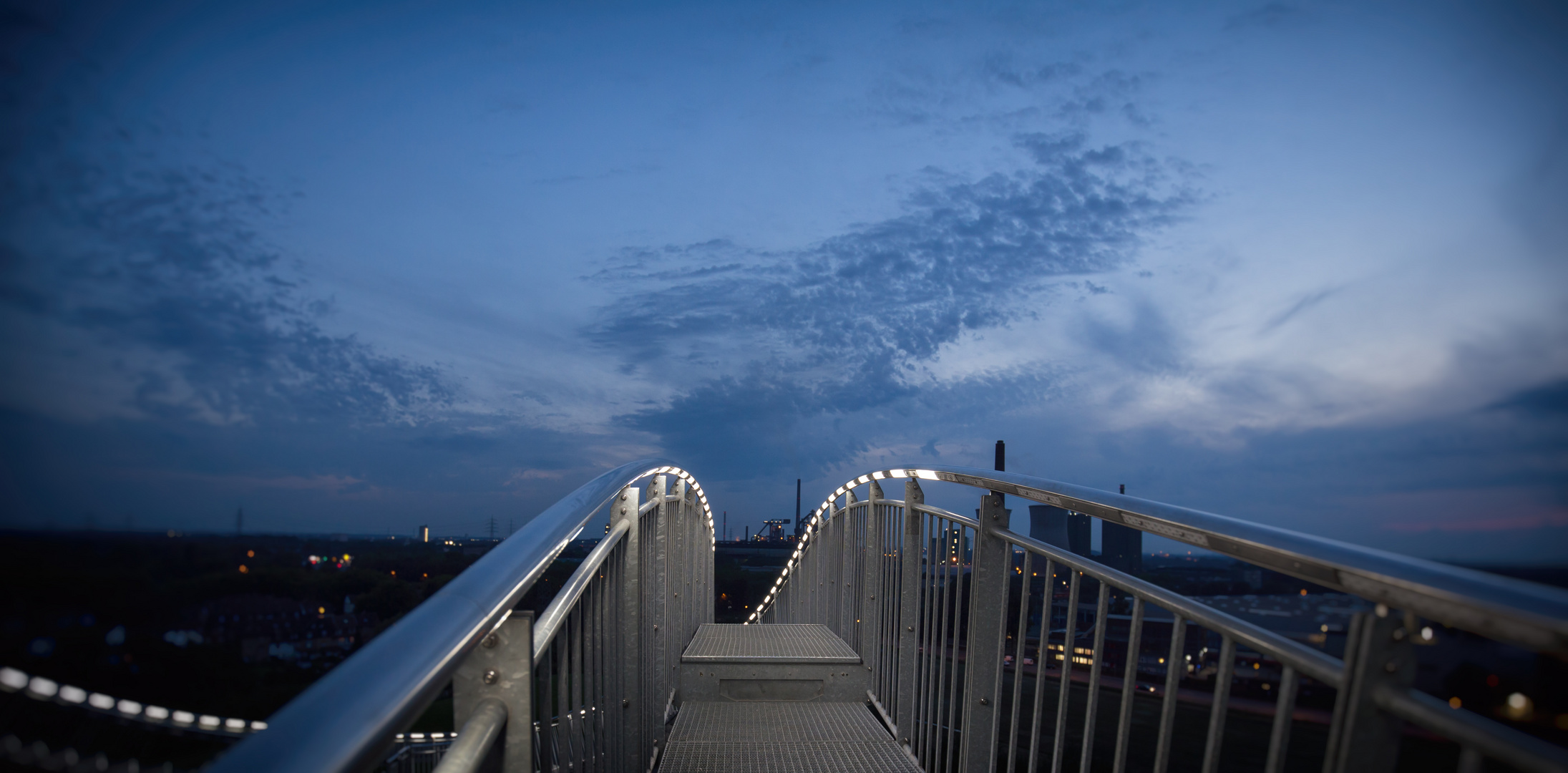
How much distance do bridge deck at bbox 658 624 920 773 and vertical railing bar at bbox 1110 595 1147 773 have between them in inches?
74.2

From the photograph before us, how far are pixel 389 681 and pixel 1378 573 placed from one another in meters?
1.16

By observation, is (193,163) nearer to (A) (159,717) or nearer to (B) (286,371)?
(A) (159,717)

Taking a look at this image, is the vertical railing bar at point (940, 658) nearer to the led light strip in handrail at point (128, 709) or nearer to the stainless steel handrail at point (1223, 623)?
the stainless steel handrail at point (1223, 623)

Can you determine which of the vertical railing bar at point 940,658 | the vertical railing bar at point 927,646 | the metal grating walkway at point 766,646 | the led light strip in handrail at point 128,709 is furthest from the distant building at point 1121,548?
the metal grating walkway at point 766,646

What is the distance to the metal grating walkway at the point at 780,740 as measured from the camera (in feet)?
10.6

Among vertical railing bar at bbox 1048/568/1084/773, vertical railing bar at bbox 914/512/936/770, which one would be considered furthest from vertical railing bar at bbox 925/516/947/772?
vertical railing bar at bbox 1048/568/1084/773

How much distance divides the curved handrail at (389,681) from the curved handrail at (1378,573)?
1.05 meters

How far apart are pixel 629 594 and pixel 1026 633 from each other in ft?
4.75

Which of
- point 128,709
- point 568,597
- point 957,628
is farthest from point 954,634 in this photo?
point 128,709

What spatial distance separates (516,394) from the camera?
53.5 meters

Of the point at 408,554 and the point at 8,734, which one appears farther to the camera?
the point at 408,554

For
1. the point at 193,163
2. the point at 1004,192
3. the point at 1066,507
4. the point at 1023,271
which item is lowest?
the point at 1066,507

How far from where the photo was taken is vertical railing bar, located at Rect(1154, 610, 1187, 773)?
1.38 meters

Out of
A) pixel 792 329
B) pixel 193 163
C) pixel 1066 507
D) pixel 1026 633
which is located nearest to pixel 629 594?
pixel 1026 633
